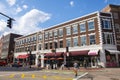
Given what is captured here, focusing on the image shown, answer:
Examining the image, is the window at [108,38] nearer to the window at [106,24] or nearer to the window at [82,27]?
the window at [106,24]

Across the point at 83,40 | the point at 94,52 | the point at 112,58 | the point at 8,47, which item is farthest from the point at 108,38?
the point at 8,47

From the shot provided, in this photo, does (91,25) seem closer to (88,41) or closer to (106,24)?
(106,24)

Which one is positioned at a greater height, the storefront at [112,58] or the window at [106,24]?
the window at [106,24]

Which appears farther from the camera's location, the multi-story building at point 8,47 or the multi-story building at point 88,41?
the multi-story building at point 8,47

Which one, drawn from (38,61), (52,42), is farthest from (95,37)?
(38,61)

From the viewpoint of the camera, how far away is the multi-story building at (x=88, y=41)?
3462 centimetres

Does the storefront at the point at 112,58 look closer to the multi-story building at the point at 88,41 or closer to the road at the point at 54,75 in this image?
the multi-story building at the point at 88,41

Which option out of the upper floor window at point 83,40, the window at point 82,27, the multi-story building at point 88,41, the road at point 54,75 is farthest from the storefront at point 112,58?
the road at point 54,75

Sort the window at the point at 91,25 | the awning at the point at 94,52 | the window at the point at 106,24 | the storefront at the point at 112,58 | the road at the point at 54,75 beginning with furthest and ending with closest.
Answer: the window at the point at 91,25 < the window at the point at 106,24 < the awning at the point at 94,52 < the storefront at the point at 112,58 < the road at the point at 54,75

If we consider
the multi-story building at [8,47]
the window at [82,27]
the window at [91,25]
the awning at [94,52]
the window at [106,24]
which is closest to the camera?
the awning at [94,52]

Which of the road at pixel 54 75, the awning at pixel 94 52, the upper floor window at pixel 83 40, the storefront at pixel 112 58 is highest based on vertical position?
the upper floor window at pixel 83 40

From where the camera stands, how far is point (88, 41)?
37.5 m

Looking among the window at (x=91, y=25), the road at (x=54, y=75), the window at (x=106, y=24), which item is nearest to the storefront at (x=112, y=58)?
the window at (x=106, y=24)

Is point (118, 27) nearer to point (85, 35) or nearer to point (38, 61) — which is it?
point (85, 35)
